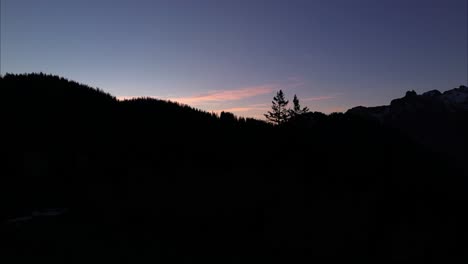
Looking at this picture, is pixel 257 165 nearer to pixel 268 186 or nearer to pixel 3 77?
pixel 268 186

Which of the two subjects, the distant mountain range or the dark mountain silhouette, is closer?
the dark mountain silhouette

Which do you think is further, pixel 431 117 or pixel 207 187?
pixel 431 117

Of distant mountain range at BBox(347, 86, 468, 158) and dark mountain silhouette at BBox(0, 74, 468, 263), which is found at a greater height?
distant mountain range at BBox(347, 86, 468, 158)

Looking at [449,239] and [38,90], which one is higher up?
[38,90]

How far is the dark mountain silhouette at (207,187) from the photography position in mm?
7328

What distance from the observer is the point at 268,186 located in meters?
8.60

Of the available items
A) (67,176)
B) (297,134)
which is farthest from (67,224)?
(297,134)

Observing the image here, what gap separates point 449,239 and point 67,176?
1081 cm

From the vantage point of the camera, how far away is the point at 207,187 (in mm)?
8648

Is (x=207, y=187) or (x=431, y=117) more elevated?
(x=431, y=117)

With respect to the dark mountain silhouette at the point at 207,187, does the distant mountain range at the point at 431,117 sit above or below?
above

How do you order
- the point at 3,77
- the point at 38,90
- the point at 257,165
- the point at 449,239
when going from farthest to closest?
1. the point at 3,77
2. the point at 38,90
3. the point at 257,165
4. the point at 449,239

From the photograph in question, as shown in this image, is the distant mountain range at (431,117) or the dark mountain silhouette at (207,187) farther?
the distant mountain range at (431,117)

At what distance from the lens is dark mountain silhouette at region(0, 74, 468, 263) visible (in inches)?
289
